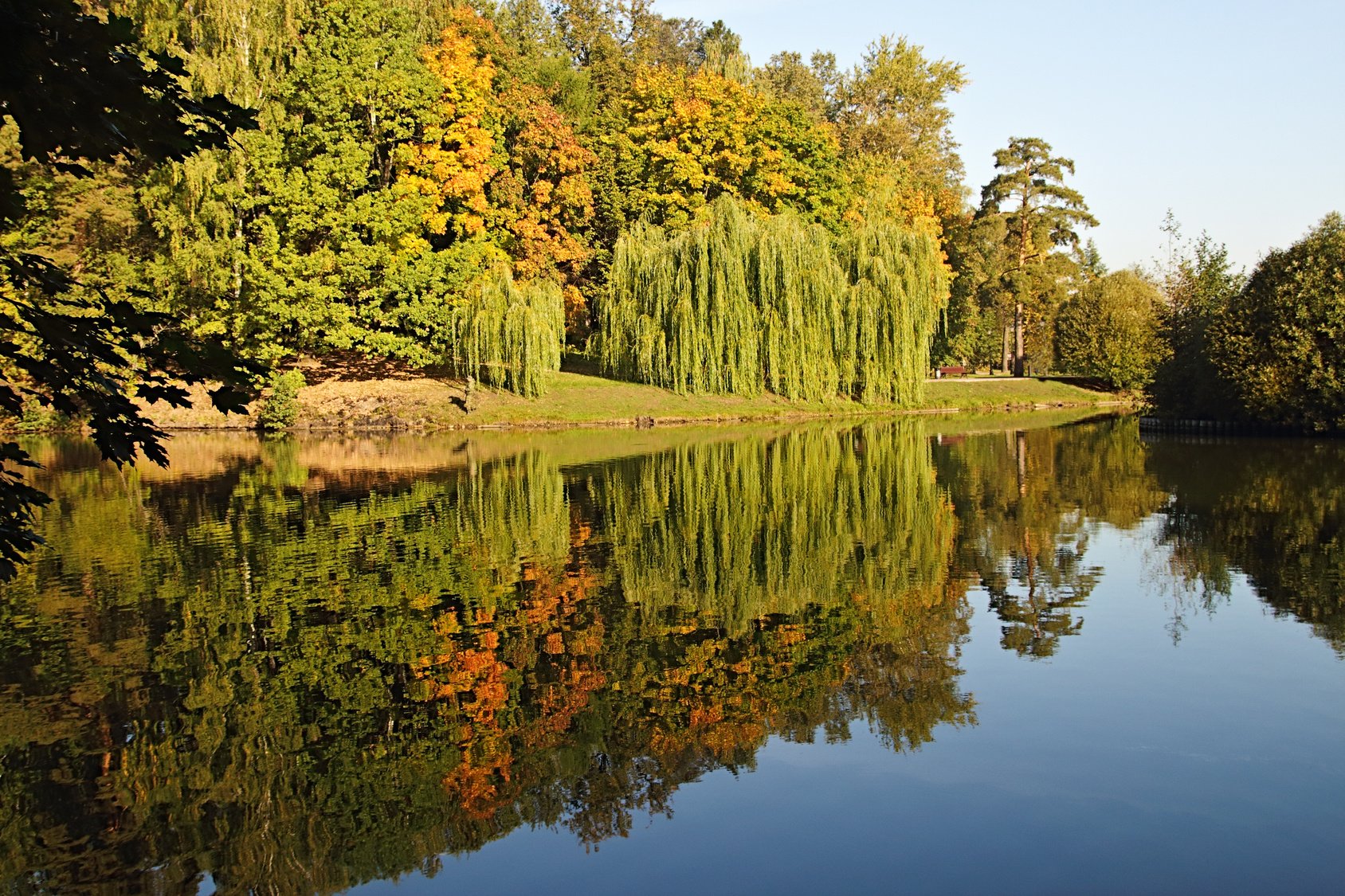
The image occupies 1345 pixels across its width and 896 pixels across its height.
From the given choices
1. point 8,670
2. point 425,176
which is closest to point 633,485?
point 8,670

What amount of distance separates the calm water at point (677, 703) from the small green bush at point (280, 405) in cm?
2055

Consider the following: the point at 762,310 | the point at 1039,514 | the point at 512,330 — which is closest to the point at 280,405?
the point at 512,330

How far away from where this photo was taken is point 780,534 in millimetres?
15969

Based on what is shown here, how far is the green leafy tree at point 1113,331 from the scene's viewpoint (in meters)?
58.7

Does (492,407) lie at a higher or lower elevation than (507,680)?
higher

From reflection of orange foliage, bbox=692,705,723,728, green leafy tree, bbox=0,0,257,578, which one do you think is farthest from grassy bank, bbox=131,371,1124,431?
green leafy tree, bbox=0,0,257,578

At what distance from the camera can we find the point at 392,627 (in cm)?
1086

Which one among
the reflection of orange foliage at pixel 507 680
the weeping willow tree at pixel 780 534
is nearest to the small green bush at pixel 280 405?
the weeping willow tree at pixel 780 534

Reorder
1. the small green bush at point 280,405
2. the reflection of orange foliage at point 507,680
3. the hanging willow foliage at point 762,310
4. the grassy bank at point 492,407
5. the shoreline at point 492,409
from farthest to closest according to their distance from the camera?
the hanging willow foliage at point 762,310
the grassy bank at point 492,407
the shoreline at point 492,409
the small green bush at point 280,405
the reflection of orange foliage at point 507,680

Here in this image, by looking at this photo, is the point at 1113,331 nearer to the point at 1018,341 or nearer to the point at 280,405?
the point at 1018,341

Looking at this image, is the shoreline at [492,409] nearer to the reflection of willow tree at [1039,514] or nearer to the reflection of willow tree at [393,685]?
the reflection of willow tree at [1039,514]

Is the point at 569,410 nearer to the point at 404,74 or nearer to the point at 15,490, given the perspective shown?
the point at 404,74

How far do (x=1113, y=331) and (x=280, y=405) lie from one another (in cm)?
4333

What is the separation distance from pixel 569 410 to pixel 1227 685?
3264 cm
